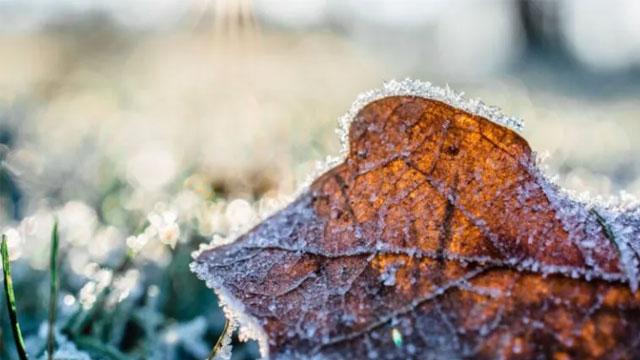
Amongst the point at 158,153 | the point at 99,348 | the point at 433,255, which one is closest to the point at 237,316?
the point at 433,255

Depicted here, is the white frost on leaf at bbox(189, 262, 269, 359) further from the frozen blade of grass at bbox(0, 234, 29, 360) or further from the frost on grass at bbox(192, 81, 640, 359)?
the frozen blade of grass at bbox(0, 234, 29, 360)

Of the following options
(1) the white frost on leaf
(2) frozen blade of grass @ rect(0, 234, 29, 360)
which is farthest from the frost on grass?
(2) frozen blade of grass @ rect(0, 234, 29, 360)

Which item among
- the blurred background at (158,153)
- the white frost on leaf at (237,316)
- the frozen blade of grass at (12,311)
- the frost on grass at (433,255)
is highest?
the frost on grass at (433,255)

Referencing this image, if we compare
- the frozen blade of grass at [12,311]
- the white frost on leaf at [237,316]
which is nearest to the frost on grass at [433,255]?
the white frost on leaf at [237,316]

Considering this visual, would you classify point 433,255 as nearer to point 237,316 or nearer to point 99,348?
point 237,316

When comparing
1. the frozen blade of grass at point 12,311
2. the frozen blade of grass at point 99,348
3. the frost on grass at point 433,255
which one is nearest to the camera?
the frost on grass at point 433,255

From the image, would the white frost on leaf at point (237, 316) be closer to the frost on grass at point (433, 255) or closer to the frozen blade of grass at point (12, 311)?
the frost on grass at point (433, 255)

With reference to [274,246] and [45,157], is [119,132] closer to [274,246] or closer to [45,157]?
[45,157]

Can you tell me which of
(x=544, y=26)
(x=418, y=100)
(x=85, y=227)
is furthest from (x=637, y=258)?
(x=544, y=26)

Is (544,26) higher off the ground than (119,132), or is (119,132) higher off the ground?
(119,132)
